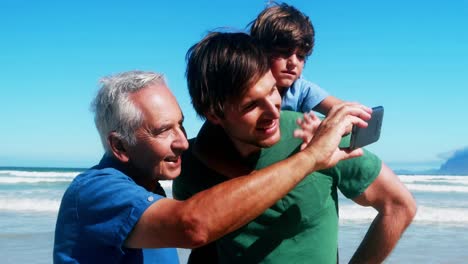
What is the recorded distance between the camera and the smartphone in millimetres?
1851

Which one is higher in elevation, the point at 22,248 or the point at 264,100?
the point at 264,100

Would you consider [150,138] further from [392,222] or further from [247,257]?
[392,222]

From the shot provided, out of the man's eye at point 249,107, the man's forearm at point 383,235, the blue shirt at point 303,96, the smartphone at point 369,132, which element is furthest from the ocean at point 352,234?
→ the smartphone at point 369,132

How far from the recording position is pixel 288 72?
3.44m

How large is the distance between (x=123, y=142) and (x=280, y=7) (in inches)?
81.5

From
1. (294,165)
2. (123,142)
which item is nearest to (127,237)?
(123,142)

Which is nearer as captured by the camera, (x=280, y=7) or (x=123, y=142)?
(x=123, y=142)

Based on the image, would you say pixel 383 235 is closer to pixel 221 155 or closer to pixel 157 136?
pixel 221 155

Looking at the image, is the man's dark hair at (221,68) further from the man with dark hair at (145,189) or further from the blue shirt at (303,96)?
the blue shirt at (303,96)

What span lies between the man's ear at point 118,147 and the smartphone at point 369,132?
0.75m

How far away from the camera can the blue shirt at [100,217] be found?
1.64m

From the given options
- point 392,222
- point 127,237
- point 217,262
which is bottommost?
point 217,262

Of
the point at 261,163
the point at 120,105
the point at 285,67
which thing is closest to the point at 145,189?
the point at 120,105

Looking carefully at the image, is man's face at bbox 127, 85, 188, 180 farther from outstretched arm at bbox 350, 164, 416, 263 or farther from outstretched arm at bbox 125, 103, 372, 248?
outstretched arm at bbox 350, 164, 416, 263
